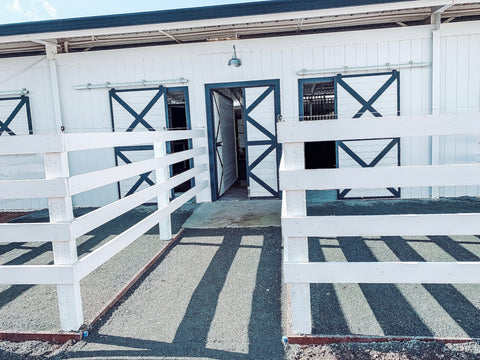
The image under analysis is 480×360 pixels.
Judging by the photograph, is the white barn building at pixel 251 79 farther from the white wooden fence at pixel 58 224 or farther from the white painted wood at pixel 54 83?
the white wooden fence at pixel 58 224

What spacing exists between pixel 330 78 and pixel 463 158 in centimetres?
293

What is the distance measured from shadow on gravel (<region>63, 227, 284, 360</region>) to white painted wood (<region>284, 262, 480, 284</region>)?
0.46 meters

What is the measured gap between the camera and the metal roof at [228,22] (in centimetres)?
569

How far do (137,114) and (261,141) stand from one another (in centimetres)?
260

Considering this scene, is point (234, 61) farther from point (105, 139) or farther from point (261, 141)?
point (105, 139)

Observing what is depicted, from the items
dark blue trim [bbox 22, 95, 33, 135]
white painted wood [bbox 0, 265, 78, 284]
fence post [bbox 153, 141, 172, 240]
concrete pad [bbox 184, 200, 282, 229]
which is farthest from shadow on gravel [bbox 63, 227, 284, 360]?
dark blue trim [bbox 22, 95, 33, 135]

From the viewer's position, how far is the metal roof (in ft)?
18.7

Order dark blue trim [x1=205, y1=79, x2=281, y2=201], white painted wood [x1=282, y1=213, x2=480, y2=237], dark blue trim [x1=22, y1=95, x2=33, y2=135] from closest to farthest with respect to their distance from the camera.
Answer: white painted wood [x1=282, y1=213, x2=480, y2=237] < dark blue trim [x1=205, y1=79, x2=281, y2=201] < dark blue trim [x1=22, y1=95, x2=33, y2=135]

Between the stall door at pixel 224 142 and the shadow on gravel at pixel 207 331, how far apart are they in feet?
14.2

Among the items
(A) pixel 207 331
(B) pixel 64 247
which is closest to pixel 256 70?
(B) pixel 64 247

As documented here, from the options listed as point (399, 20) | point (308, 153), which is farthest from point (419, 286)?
point (308, 153)

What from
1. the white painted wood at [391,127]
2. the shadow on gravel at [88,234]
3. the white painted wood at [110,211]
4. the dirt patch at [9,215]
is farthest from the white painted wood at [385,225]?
the dirt patch at [9,215]

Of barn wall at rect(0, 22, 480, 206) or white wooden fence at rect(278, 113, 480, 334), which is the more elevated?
barn wall at rect(0, 22, 480, 206)

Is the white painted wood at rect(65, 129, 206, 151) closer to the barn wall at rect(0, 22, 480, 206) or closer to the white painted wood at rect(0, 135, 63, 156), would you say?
the white painted wood at rect(0, 135, 63, 156)
